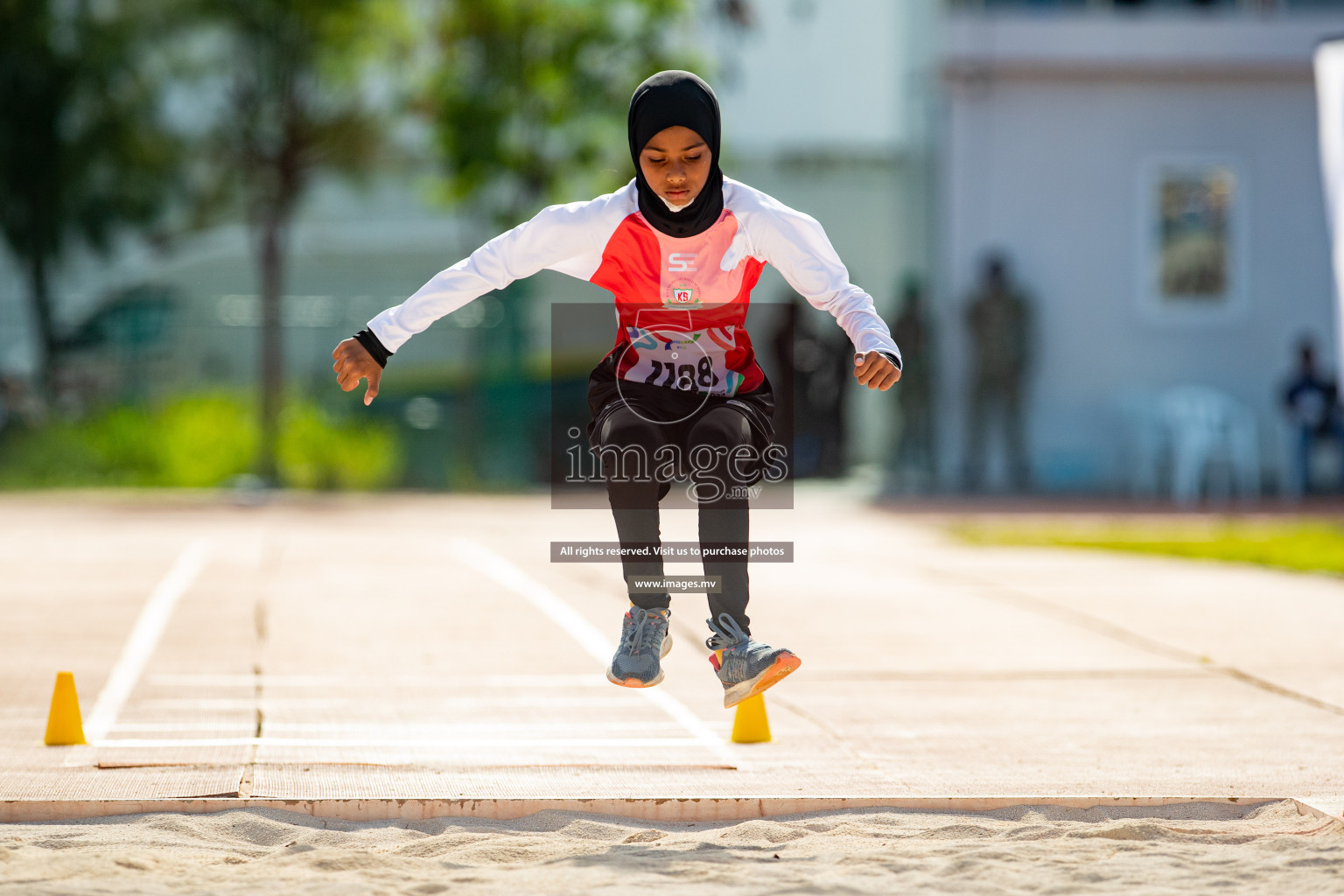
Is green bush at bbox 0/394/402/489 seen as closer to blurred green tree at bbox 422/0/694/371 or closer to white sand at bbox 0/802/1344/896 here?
blurred green tree at bbox 422/0/694/371

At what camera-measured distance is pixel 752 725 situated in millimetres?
6645

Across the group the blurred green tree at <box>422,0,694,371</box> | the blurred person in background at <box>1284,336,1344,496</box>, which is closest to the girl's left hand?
the blurred green tree at <box>422,0,694,371</box>

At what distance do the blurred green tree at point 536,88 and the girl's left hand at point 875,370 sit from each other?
13984 mm

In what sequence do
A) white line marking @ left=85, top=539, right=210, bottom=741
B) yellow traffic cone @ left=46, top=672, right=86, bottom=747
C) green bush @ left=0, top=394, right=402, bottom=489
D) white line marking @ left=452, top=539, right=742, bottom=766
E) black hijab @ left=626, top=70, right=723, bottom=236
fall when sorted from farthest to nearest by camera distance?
green bush @ left=0, top=394, right=402, bottom=489 → white line marking @ left=85, top=539, right=210, bottom=741 → white line marking @ left=452, top=539, right=742, bottom=766 → yellow traffic cone @ left=46, top=672, right=86, bottom=747 → black hijab @ left=626, top=70, right=723, bottom=236

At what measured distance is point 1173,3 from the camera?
65.8 ft

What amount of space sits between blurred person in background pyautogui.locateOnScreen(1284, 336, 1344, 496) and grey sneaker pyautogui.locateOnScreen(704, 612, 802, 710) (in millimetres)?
15094

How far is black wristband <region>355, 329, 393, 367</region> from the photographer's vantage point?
5.38 m

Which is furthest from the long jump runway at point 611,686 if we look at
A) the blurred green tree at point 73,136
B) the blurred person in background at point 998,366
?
the blurred green tree at point 73,136

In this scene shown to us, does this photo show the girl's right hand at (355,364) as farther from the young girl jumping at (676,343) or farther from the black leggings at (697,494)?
the black leggings at (697,494)

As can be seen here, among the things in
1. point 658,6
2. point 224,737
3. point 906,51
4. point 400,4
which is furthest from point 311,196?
point 224,737

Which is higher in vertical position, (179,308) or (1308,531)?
(179,308)

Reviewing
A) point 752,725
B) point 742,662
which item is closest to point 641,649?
point 742,662

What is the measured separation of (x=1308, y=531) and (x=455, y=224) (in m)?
12.1

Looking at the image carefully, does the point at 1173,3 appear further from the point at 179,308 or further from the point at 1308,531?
the point at 179,308
